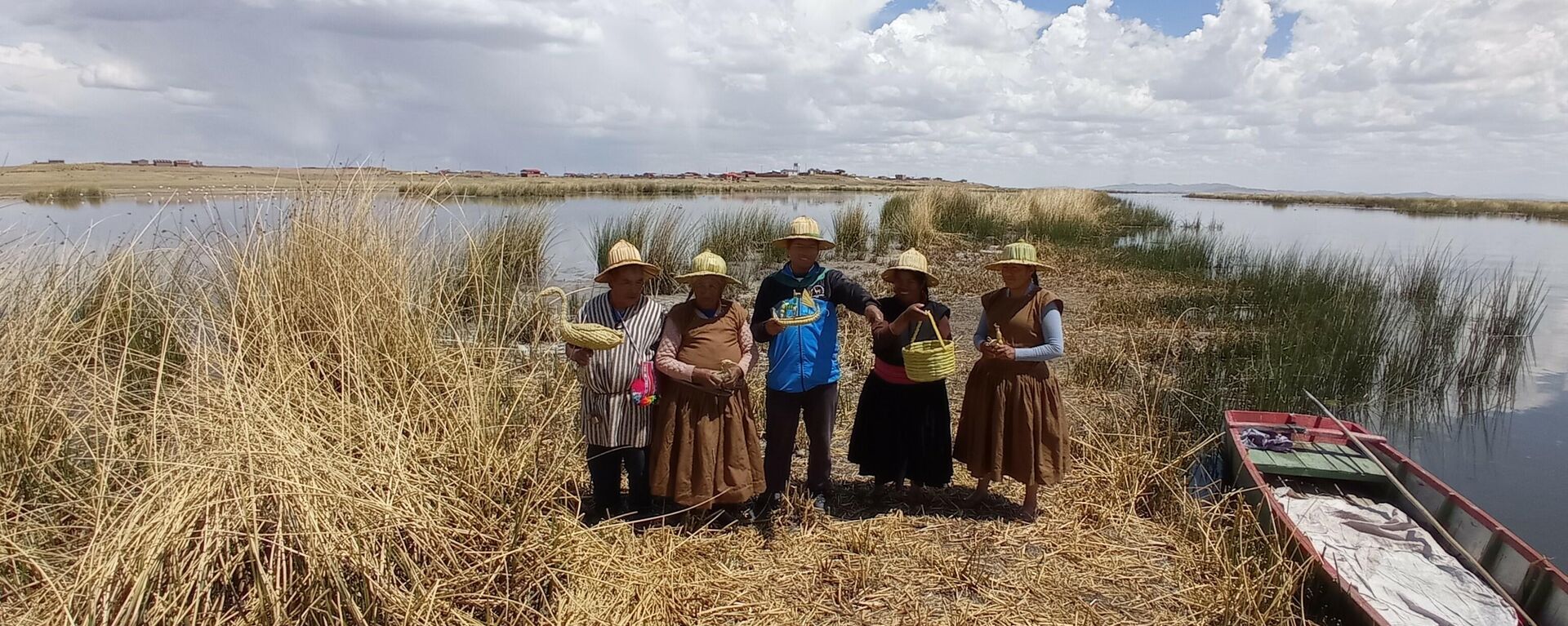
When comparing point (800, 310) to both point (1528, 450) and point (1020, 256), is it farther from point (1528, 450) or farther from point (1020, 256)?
point (1528, 450)

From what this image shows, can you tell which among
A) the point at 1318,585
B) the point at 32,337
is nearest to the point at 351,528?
the point at 32,337

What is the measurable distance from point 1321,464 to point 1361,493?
30 cm

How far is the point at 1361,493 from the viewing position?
15.4ft

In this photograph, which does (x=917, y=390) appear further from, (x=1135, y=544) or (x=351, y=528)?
(x=351, y=528)

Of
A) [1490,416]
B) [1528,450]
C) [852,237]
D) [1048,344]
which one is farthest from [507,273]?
[852,237]

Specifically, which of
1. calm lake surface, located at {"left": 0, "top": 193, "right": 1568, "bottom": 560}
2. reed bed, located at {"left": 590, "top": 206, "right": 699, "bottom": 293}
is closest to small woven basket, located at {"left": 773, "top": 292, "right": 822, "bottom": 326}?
calm lake surface, located at {"left": 0, "top": 193, "right": 1568, "bottom": 560}

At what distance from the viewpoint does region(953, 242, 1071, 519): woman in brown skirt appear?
347cm

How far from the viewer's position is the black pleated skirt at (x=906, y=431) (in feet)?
12.2

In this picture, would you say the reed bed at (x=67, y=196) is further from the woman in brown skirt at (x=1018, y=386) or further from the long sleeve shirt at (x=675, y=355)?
the woman in brown skirt at (x=1018, y=386)

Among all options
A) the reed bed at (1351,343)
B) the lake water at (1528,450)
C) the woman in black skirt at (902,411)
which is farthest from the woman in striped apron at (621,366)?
the lake water at (1528,450)

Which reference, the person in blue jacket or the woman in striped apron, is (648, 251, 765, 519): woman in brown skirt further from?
the person in blue jacket

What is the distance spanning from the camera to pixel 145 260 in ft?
14.4

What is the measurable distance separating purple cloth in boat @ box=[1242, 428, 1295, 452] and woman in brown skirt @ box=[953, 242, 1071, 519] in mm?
2194

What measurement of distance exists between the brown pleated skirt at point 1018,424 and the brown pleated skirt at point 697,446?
126cm
